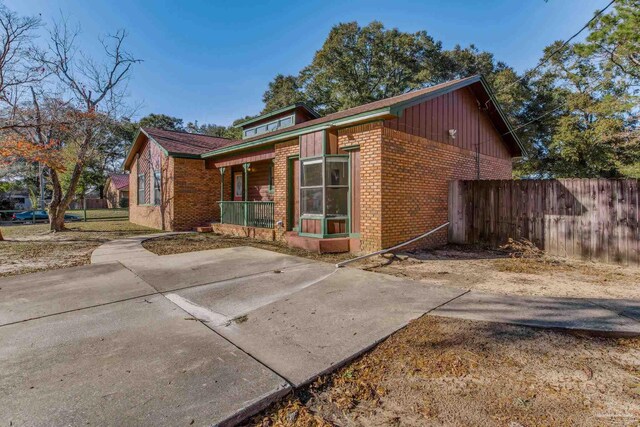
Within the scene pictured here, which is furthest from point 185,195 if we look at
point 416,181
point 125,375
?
point 125,375

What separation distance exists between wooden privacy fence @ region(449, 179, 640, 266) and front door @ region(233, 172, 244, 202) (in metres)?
9.00

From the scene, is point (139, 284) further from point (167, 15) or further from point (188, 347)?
point (167, 15)

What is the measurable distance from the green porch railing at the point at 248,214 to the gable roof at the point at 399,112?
6.66ft

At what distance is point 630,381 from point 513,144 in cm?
1186

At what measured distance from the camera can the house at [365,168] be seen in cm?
719

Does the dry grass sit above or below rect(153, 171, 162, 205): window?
below

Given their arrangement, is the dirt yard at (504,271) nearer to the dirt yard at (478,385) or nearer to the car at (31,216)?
the dirt yard at (478,385)

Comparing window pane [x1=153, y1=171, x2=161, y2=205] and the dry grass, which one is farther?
window pane [x1=153, y1=171, x2=161, y2=205]

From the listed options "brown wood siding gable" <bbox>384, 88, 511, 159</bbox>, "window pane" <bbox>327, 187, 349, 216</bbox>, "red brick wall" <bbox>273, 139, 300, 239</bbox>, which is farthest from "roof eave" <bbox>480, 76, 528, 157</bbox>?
"red brick wall" <bbox>273, 139, 300, 239</bbox>

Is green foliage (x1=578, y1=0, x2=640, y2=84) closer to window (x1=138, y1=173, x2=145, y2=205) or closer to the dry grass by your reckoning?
the dry grass

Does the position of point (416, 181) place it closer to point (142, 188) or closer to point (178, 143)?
point (178, 143)

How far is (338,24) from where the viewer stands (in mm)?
31094

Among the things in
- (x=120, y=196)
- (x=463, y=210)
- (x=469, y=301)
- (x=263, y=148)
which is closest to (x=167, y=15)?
(x=263, y=148)

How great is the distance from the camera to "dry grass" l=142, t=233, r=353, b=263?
7.39 metres
